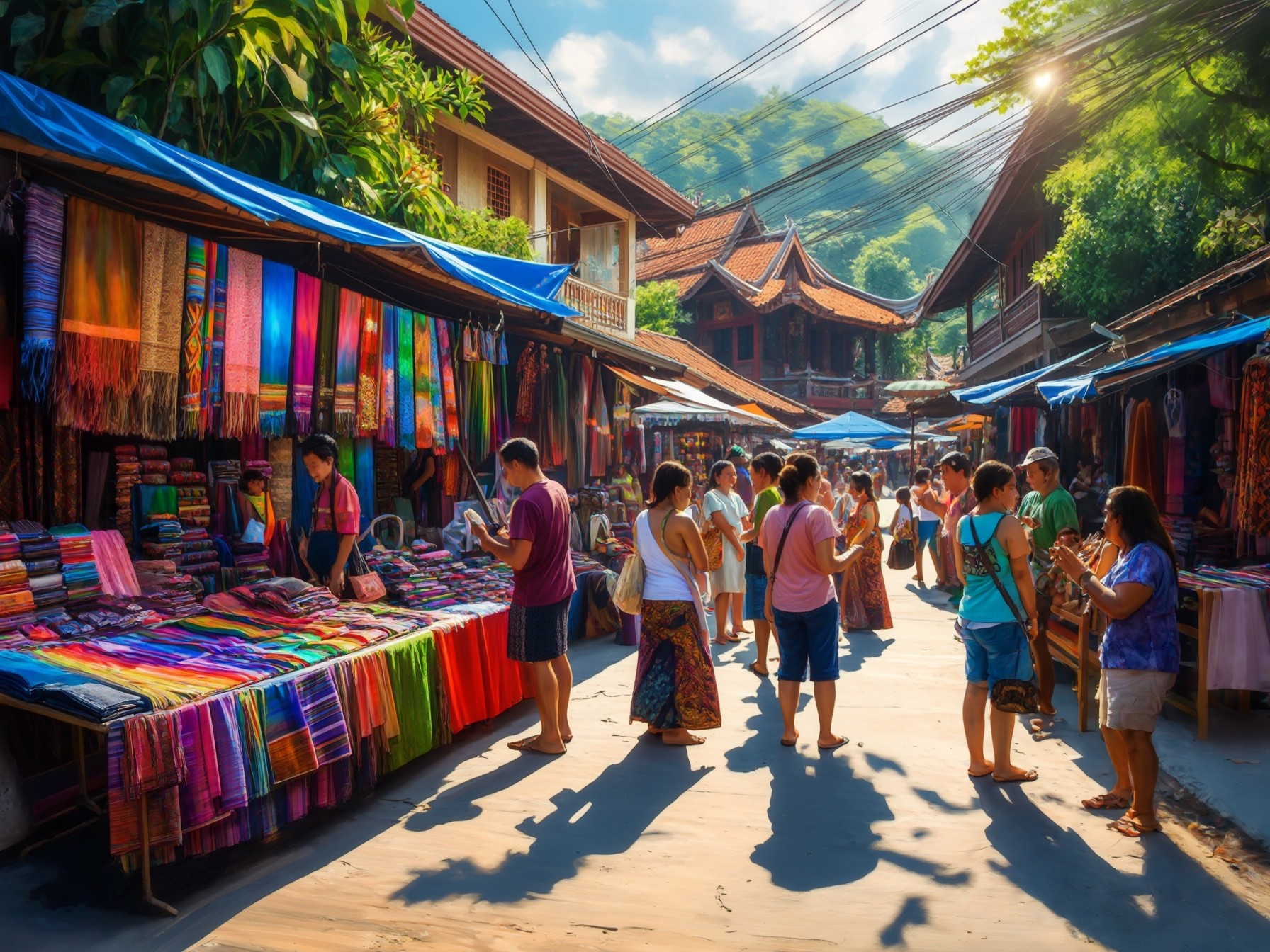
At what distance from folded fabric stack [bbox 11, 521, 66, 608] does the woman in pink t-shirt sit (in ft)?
11.8

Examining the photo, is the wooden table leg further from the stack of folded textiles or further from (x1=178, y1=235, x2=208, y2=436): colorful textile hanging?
(x1=178, y1=235, x2=208, y2=436): colorful textile hanging

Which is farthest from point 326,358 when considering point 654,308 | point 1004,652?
point 654,308

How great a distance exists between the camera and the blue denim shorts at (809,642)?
200 inches

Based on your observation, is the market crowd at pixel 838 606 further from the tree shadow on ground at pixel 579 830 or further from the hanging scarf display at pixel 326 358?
the hanging scarf display at pixel 326 358

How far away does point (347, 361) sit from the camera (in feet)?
18.8

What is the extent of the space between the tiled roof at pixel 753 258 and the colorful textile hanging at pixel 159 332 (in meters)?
A: 26.5

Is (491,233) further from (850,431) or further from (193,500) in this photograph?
(850,431)

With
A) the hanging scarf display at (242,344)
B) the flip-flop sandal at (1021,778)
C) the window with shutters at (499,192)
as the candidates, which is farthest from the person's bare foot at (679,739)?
the window with shutters at (499,192)

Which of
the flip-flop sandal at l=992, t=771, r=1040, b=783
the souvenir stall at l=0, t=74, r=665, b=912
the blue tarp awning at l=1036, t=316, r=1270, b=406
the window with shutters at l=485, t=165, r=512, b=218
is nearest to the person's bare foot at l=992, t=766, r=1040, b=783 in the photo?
the flip-flop sandal at l=992, t=771, r=1040, b=783

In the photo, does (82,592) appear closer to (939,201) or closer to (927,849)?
(927,849)

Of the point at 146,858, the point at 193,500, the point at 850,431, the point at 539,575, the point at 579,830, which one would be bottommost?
the point at 579,830

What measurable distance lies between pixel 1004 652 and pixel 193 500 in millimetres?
4464

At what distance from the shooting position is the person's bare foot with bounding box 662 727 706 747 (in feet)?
17.4

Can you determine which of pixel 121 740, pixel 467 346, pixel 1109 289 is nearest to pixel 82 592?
pixel 121 740
